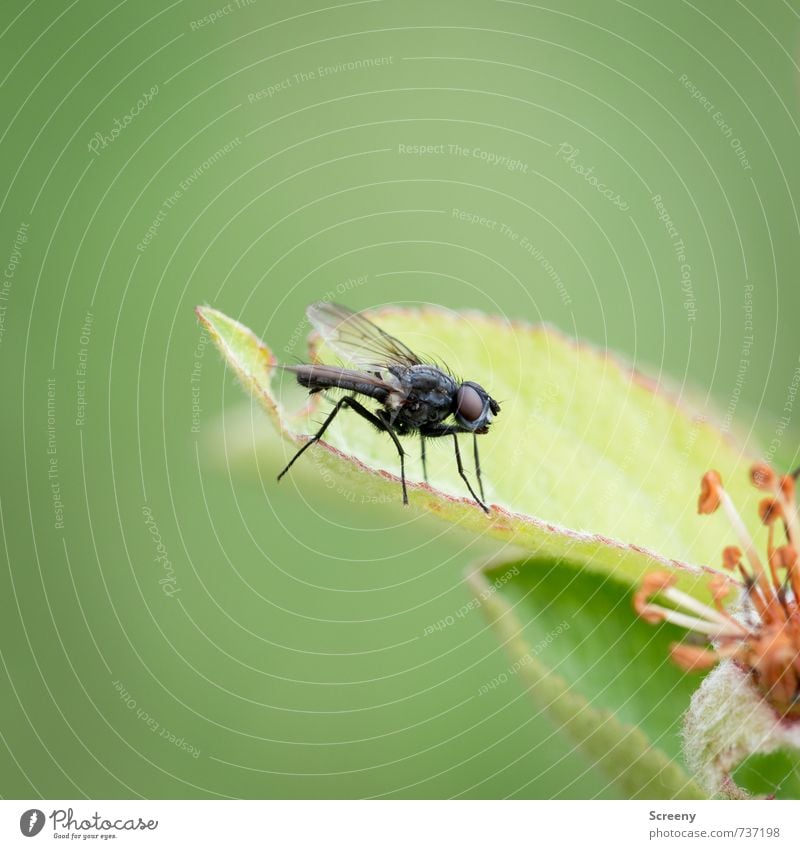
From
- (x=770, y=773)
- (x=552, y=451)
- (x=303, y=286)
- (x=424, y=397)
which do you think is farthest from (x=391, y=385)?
(x=770, y=773)

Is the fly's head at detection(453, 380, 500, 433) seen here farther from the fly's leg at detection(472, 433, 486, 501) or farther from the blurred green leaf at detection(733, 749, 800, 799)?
the blurred green leaf at detection(733, 749, 800, 799)

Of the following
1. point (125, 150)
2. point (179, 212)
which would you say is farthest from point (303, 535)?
point (125, 150)

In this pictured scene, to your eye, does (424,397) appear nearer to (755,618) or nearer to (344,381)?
(344,381)
